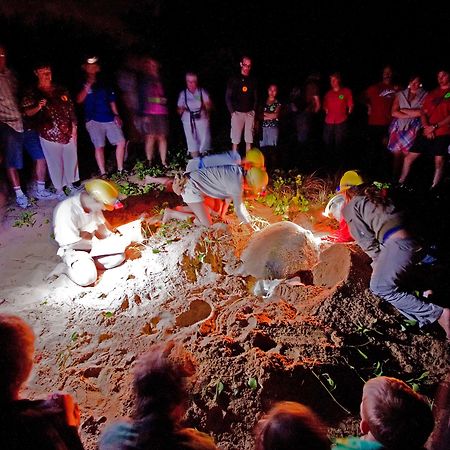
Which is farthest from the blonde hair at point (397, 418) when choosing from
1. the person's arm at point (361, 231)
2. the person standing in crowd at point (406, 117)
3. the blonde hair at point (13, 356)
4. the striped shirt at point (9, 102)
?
the striped shirt at point (9, 102)

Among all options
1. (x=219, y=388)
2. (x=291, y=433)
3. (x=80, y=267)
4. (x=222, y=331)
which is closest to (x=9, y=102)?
(x=80, y=267)

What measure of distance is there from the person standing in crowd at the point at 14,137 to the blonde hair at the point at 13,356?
16.0 feet

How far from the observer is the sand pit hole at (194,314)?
4.08m

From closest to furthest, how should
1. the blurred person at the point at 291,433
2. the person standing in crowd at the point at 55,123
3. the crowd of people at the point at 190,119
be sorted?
the blurred person at the point at 291,433
the person standing in crowd at the point at 55,123
the crowd of people at the point at 190,119

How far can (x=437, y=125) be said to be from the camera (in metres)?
6.17

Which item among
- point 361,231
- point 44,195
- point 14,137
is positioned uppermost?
point 14,137

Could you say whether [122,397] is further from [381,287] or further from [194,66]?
[194,66]

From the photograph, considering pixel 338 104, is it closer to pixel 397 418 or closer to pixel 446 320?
pixel 446 320

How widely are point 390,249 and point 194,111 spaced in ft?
14.7

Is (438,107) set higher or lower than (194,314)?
higher

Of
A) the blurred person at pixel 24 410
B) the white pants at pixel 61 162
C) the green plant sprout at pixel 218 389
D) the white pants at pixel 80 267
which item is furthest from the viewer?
the white pants at pixel 61 162

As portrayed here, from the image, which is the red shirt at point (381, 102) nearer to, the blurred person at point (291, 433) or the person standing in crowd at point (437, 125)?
the person standing in crowd at point (437, 125)

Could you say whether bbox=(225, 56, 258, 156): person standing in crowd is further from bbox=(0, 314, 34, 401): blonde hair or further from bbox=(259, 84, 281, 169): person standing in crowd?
bbox=(0, 314, 34, 401): blonde hair

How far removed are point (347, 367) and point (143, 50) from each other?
968cm
